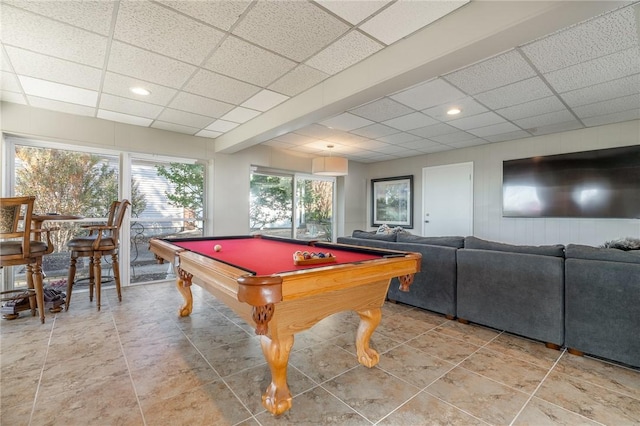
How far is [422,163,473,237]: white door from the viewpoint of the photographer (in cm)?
552

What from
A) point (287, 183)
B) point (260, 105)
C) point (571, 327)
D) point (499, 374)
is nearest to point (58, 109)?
point (260, 105)

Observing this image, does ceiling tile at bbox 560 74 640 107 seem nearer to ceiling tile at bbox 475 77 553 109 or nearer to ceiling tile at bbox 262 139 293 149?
ceiling tile at bbox 475 77 553 109

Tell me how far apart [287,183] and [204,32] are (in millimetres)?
4111

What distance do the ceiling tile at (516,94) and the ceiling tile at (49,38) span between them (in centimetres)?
364

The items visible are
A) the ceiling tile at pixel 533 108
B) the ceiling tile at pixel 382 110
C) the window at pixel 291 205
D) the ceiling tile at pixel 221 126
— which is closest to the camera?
the ceiling tile at pixel 533 108

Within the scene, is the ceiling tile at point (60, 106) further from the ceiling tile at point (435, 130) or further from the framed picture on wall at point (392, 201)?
the framed picture on wall at point (392, 201)

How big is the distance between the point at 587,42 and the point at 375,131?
262cm

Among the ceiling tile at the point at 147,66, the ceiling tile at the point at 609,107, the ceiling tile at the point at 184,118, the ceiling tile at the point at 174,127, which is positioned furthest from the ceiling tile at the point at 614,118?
the ceiling tile at the point at 174,127

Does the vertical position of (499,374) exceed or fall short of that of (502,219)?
it falls short

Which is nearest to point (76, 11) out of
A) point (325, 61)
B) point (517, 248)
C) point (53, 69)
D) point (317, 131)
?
point (53, 69)

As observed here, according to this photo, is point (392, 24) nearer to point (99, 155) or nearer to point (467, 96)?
point (467, 96)

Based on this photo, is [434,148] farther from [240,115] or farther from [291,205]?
[240,115]

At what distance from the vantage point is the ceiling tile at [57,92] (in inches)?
116

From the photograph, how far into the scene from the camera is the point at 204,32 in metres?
2.15
